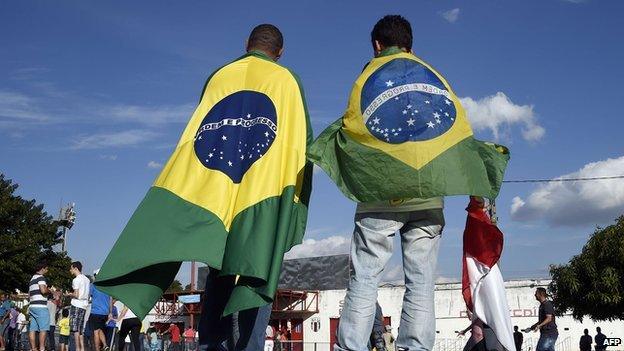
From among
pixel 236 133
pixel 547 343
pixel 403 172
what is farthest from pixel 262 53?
pixel 547 343

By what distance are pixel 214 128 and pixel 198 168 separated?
314 mm

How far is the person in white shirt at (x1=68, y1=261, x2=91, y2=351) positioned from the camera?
1345 cm

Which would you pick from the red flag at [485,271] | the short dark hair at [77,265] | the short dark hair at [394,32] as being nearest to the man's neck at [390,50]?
the short dark hair at [394,32]

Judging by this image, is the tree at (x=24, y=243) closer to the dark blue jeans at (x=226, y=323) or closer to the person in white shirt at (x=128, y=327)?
the person in white shirt at (x=128, y=327)

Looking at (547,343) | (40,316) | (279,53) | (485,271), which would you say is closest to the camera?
(279,53)

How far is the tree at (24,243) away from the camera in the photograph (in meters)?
51.9

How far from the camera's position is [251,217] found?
15.4 feet

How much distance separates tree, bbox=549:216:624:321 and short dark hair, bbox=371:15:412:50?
34.3m

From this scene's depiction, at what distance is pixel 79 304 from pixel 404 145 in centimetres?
1043

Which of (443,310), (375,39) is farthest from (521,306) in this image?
(375,39)

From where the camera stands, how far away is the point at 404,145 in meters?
4.66

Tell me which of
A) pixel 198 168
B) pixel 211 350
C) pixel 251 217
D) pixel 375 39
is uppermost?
pixel 375 39

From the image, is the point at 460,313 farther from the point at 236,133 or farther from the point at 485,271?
the point at 236,133

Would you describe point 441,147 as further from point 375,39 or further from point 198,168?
point 198,168
